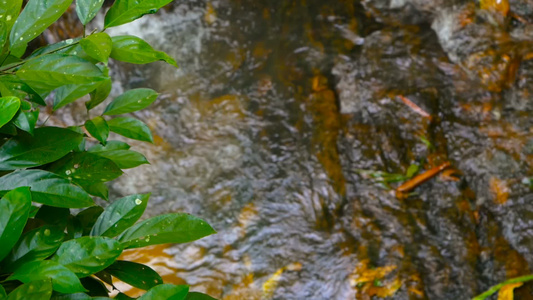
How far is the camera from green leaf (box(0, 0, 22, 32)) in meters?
0.96

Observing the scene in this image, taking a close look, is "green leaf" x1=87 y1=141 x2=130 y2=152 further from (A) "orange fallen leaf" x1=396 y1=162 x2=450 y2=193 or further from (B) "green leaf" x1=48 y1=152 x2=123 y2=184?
(A) "orange fallen leaf" x1=396 y1=162 x2=450 y2=193

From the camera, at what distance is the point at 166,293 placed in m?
0.82

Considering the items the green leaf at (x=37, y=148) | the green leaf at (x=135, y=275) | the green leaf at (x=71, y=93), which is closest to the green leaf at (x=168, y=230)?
the green leaf at (x=135, y=275)

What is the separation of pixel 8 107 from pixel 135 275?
384 millimetres

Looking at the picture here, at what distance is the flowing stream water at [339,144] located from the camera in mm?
2891

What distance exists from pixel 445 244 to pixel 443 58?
1.53 m

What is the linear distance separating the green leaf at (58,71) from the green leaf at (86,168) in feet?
0.57

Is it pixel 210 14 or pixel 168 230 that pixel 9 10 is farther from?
pixel 210 14

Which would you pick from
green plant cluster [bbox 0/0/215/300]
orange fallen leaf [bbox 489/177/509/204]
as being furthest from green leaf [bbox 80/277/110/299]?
orange fallen leaf [bbox 489/177/509/204]

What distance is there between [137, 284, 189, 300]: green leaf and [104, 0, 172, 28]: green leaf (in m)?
0.50

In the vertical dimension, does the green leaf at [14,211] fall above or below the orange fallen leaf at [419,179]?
above

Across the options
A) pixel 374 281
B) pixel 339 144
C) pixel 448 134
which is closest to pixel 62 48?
pixel 374 281

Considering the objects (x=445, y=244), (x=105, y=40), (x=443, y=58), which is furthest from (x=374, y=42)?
(x=105, y=40)

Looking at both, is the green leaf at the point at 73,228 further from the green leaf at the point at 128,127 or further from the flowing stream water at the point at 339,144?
the flowing stream water at the point at 339,144
